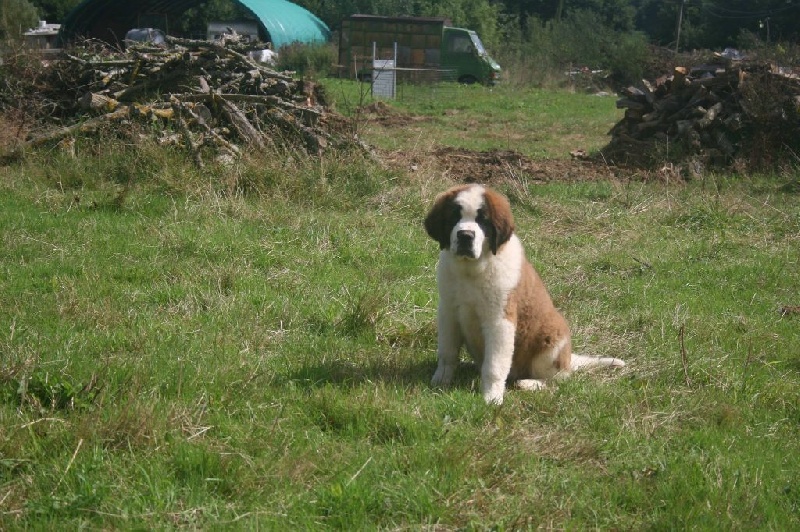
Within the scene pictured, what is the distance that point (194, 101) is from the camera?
515 inches

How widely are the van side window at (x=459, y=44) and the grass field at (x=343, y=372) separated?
1032 inches

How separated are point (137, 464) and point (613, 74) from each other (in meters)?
35.6

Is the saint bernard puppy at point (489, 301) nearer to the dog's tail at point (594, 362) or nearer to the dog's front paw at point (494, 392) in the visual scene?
the dog's front paw at point (494, 392)

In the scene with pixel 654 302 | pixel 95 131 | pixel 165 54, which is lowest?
pixel 654 302

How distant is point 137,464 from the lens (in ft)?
13.9

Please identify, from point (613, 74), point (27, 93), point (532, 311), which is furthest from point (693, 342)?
point (613, 74)

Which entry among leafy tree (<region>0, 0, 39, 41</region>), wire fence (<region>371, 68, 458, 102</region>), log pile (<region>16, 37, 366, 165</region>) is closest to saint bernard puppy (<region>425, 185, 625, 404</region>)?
log pile (<region>16, 37, 366, 165</region>)

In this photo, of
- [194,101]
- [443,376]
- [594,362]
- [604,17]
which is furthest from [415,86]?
Result: [604,17]

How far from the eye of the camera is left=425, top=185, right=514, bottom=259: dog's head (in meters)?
5.34

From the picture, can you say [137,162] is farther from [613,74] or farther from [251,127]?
[613,74]

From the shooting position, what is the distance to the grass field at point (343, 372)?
4.12m

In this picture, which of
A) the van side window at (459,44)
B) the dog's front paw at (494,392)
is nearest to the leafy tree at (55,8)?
the van side window at (459,44)

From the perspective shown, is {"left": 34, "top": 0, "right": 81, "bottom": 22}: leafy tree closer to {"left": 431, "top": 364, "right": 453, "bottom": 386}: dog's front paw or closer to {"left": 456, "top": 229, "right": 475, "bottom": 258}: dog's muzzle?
{"left": 431, "top": 364, "right": 453, "bottom": 386}: dog's front paw

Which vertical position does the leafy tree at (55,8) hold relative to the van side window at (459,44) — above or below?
above
